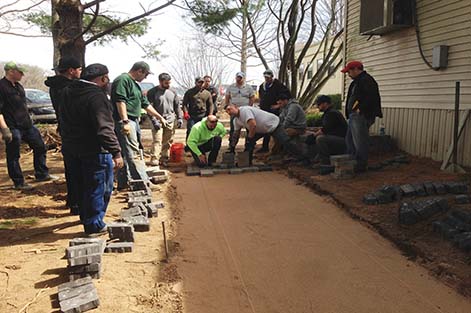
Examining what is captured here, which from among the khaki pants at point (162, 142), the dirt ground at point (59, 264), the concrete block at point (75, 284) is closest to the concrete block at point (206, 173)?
the khaki pants at point (162, 142)

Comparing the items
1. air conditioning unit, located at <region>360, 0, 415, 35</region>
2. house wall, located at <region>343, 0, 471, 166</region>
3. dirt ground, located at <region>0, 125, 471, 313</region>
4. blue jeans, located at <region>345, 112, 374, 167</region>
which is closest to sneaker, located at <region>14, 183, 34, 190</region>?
dirt ground, located at <region>0, 125, 471, 313</region>

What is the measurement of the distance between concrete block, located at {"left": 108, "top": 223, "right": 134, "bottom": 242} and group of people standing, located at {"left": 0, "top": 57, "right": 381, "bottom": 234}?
26cm

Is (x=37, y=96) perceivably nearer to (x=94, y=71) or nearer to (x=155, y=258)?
(x=94, y=71)

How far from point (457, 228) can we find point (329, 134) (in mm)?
3633

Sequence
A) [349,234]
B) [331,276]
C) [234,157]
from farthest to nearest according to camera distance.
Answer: [234,157] < [349,234] < [331,276]

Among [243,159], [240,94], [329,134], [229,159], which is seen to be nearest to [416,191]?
[329,134]

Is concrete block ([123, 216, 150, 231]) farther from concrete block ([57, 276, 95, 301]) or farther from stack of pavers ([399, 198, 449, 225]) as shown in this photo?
stack of pavers ([399, 198, 449, 225])

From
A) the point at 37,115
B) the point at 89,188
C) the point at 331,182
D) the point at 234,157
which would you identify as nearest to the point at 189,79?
the point at 37,115

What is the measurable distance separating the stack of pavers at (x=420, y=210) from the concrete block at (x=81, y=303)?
2.95 m

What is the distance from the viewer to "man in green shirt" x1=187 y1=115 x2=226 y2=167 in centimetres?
735

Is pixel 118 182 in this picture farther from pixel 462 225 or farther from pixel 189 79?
pixel 189 79

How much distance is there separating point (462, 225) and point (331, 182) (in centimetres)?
244

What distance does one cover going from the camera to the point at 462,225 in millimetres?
3682

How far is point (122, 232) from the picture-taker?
3822 mm
